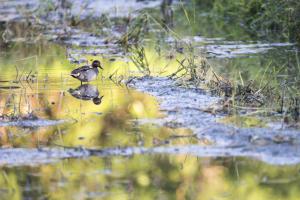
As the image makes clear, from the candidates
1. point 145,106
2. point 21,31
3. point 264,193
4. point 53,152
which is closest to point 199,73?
point 145,106

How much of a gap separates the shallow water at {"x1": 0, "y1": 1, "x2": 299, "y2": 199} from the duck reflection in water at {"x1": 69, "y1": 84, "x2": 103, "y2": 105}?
1.3 inches

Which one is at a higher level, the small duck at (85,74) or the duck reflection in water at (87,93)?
the small duck at (85,74)

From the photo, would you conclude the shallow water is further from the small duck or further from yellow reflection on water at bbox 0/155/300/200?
the small duck

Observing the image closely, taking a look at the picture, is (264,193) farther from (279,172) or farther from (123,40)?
(123,40)

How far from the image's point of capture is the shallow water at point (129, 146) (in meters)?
5.43

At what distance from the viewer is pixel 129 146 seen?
6.36 meters

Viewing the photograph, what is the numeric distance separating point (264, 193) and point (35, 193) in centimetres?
149

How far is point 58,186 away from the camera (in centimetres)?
544

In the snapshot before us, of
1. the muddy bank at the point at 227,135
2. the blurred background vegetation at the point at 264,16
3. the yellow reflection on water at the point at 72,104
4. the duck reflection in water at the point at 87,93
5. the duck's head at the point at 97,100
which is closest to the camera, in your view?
the muddy bank at the point at 227,135

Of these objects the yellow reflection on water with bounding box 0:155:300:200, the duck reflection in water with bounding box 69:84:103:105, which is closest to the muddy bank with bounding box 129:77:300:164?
the yellow reflection on water with bounding box 0:155:300:200

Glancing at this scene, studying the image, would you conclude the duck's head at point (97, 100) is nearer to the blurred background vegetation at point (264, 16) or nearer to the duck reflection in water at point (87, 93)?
the duck reflection in water at point (87, 93)

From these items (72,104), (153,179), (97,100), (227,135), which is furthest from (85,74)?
(153,179)

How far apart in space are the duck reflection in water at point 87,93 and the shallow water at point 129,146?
33mm

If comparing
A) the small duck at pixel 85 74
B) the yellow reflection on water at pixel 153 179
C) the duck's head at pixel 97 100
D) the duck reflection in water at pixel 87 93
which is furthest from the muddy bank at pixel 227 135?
the small duck at pixel 85 74
